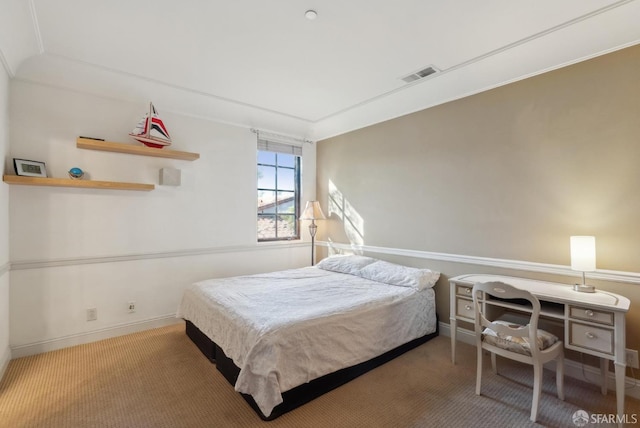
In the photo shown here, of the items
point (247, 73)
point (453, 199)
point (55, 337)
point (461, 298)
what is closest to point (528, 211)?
point (453, 199)

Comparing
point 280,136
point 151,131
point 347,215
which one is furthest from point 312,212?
point 151,131

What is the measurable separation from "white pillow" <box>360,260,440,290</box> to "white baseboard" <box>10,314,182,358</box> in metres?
2.37

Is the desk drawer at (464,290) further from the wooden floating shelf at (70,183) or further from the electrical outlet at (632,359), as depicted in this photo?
the wooden floating shelf at (70,183)

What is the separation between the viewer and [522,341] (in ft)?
6.71

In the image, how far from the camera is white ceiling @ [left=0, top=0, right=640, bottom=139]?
2.01 meters

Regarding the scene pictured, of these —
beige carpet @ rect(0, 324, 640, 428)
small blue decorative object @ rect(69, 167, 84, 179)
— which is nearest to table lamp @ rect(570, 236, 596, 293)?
beige carpet @ rect(0, 324, 640, 428)

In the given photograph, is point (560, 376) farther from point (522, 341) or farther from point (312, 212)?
point (312, 212)

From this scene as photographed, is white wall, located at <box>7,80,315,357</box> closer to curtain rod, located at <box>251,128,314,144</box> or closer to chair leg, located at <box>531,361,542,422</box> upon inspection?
curtain rod, located at <box>251,128,314,144</box>

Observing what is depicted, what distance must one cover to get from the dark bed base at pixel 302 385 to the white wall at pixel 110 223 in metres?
0.87

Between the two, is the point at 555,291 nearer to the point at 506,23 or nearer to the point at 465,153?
the point at 465,153

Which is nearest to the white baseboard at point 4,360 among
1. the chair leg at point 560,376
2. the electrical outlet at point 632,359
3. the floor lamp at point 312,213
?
the floor lamp at point 312,213

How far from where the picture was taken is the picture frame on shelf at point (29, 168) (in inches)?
102

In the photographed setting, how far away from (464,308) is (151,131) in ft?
11.5

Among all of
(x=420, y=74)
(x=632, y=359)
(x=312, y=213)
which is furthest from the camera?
(x=312, y=213)
